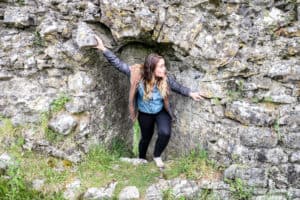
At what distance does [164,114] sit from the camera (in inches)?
220

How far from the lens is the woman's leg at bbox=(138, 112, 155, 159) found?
5574 millimetres

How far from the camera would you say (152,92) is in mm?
5375

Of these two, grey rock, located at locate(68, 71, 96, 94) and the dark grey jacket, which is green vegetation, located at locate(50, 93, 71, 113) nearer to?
grey rock, located at locate(68, 71, 96, 94)

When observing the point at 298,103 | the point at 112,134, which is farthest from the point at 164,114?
the point at 298,103

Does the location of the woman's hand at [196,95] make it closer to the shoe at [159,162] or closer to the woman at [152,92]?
the woman at [152,92]

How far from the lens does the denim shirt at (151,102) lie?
5395mm

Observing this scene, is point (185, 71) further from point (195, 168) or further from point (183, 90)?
point (195, 168)

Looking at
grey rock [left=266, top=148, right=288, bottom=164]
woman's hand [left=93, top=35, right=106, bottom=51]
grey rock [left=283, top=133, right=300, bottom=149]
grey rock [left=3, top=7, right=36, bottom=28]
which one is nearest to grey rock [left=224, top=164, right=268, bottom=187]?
grey rock [left=266, top=148, right=288, bottom=164]

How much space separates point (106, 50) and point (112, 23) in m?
0.39

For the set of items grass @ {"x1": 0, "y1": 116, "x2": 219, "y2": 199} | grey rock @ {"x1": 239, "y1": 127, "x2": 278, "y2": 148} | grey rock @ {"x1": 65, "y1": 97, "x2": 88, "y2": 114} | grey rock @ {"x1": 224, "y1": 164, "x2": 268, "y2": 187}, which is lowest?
grass @ {"x1": 0, "y1": 116, "x2": 219, "y2": 199}

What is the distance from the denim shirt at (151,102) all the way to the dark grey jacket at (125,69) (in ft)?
0.71

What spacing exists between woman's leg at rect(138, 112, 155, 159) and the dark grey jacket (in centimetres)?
50

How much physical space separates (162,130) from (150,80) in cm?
68

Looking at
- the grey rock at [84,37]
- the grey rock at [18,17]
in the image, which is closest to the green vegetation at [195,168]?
the grey rock at [84,37]
